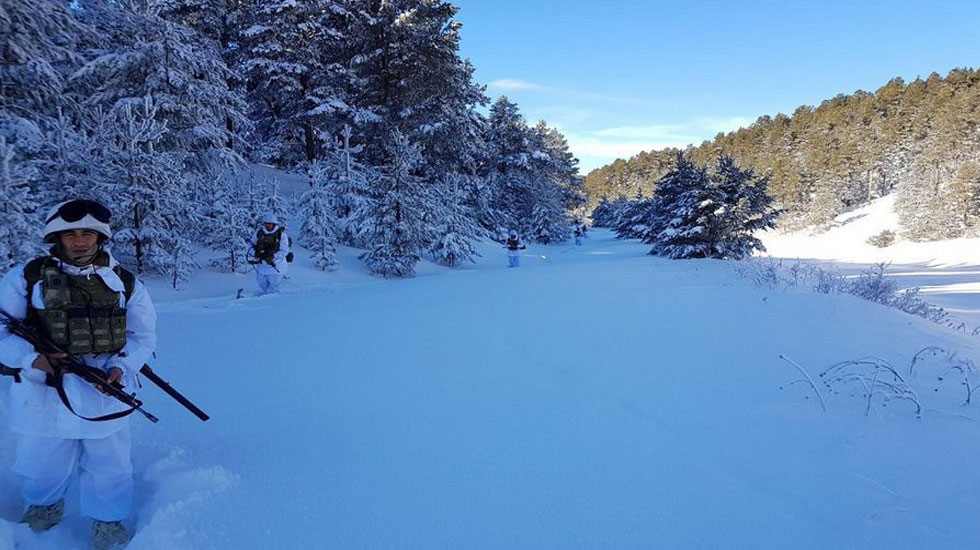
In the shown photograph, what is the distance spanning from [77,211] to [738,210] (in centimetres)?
2181

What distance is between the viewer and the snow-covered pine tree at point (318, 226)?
15352mm

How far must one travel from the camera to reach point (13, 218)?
722cm

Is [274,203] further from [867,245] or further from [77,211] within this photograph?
[867,245]

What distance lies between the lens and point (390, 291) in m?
9.69

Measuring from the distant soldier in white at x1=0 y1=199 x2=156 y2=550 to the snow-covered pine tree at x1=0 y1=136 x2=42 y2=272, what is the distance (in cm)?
667

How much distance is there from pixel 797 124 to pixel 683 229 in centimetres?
7992

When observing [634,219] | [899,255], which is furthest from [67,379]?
[634,219]

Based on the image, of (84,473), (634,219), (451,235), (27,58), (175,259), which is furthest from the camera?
(634,219)

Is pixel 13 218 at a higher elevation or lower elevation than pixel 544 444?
higher

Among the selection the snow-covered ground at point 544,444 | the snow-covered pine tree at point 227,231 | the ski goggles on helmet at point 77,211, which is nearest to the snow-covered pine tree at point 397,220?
the snow-covered pine tree at point 227,231

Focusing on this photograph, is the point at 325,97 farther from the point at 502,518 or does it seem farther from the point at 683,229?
the point at 502,518

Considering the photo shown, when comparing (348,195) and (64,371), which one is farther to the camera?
(348,195)

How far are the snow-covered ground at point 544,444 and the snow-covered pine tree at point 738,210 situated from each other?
1478 centimetres

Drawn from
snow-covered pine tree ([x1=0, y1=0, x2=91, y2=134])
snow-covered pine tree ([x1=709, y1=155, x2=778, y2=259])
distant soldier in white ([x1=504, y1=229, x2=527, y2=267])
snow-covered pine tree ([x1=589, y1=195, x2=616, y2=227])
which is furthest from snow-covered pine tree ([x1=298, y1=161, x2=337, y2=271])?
snow-covered pine tree ([x1=589, y1=195, x2=616, y2=227])
